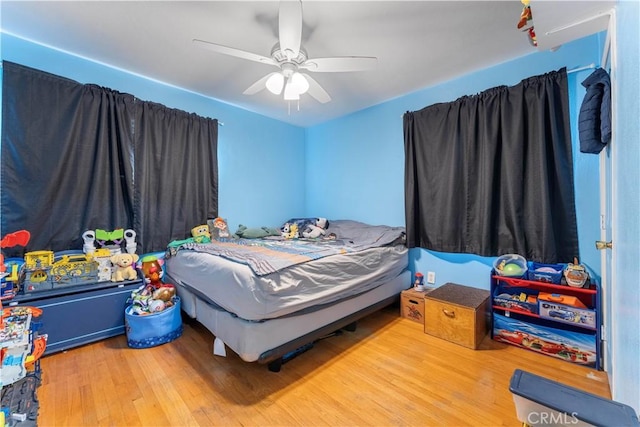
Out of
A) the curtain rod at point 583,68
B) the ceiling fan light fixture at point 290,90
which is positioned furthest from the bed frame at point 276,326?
the curtain rod at point 583,68

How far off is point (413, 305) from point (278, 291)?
5.23 feet

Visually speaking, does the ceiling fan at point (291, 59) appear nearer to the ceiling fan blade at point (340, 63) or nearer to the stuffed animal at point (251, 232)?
the ceiling fan blade at point (340, 63)

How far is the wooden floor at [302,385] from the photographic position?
1.42 m

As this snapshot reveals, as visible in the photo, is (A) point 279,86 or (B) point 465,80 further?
(B) point 465,80

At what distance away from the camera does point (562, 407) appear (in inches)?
23.5

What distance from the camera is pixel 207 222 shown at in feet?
10.1

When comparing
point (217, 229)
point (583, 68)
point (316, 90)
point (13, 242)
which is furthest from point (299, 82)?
point (13, 242)

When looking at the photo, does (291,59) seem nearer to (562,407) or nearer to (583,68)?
(562,407)

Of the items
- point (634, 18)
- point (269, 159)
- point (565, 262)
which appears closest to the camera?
point (634, 18)

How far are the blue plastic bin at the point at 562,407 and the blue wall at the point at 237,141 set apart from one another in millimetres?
3155

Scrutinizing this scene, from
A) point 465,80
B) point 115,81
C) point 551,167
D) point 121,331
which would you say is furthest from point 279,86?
point 121,331

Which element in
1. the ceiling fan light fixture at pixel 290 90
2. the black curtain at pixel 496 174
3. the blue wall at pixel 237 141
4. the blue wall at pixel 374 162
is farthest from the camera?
the blue wall at pixel 237 141

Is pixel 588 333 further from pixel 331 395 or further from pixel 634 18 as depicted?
pixel 634 18

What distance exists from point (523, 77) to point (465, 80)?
484 millimetres
